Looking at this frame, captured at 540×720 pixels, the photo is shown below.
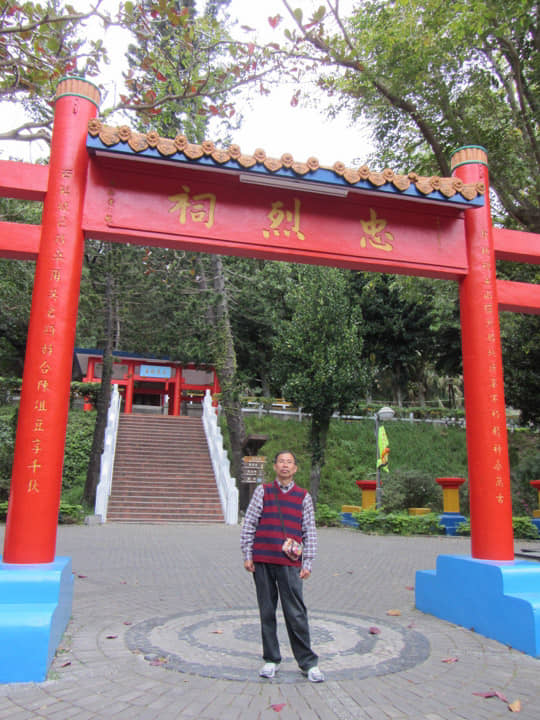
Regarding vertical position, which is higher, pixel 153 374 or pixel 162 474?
pixel 153 374

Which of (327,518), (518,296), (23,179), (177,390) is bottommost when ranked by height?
(327,518)

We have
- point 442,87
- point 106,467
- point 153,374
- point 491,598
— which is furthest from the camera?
point 153,374

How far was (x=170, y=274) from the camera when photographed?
18.0m

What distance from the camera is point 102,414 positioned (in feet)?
54.7

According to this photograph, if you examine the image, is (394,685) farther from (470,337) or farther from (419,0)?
(419,0)

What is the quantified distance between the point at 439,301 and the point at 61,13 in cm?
1118

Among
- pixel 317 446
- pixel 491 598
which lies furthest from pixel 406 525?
pixel 491 598

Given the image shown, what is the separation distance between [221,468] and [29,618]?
44.0 feet

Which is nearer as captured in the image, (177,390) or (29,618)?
(29,618)

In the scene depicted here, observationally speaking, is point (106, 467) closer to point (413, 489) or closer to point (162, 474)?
point (162, 474)

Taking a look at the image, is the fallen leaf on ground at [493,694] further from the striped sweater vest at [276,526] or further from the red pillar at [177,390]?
the red pillar at [177,390]

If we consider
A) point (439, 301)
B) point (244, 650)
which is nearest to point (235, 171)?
point (244, 650)

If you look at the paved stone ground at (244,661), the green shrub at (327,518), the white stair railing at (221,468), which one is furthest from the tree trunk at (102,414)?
the paved stone ground at (244,661)

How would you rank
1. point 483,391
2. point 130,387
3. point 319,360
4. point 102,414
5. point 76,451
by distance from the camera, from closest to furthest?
point 483,391 → point 319,360 → point 102,414 → point 76,451 → point 130,387
